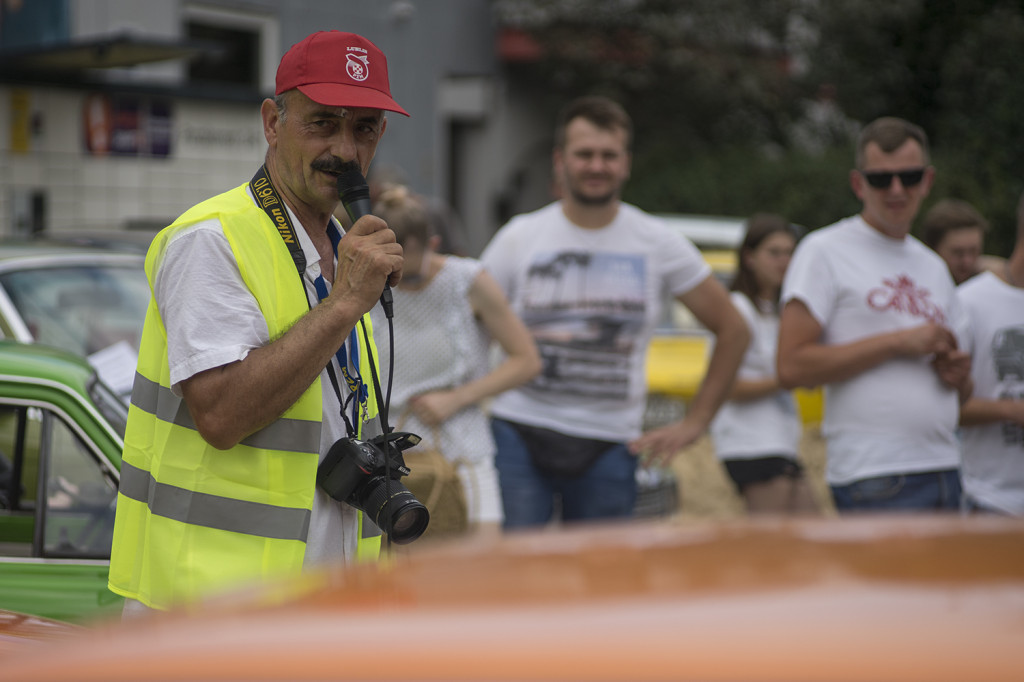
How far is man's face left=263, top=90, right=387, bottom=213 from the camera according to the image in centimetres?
Result: 246

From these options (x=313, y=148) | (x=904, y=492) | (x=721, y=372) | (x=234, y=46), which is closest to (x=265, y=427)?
(x=313, y=148)

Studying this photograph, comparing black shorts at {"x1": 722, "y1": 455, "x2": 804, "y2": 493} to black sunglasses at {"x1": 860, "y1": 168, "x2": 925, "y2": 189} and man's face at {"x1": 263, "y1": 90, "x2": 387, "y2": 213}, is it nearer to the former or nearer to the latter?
black sunglasses at {"x1": 860, "y1": 168, "x2": 925, "y2": 189}

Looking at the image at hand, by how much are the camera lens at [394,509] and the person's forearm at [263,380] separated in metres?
0.27

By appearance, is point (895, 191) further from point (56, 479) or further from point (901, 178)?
point (56, 479)

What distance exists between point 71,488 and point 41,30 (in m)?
10.6

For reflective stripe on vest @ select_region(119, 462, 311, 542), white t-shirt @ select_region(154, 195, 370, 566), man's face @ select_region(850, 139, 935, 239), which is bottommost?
reflective stripe on vest @ select_region(119, 462, 311, 542)

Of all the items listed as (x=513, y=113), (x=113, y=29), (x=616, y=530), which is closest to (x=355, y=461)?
(x=616, y=530)

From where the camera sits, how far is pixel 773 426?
549 centimetres

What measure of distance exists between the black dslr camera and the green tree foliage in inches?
591

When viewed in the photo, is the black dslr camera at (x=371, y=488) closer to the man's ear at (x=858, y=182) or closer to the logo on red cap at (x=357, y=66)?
the logo on red cap at (x=357, y=66)

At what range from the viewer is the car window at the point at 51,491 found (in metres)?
3.38

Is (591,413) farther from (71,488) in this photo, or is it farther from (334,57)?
(334,57)

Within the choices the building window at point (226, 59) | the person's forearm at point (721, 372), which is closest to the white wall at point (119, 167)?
the building window at point (226, 59)

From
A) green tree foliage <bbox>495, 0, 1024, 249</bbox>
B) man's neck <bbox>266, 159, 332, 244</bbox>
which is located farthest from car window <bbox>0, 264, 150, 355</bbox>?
green tree foliage <bbox>495, 0, 1024, 249</bbox>
